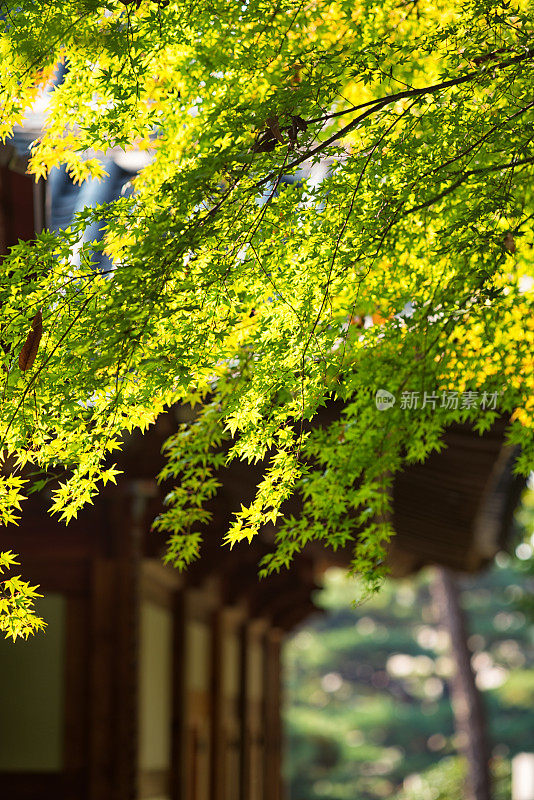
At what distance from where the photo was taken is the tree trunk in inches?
914

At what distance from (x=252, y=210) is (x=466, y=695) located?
24020 millimetres

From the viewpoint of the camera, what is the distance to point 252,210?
9.55ft

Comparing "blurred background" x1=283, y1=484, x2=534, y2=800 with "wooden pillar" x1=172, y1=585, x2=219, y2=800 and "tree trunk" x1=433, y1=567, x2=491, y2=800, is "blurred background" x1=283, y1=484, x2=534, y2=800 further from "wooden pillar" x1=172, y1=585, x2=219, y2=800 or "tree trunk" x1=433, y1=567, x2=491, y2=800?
"wooden pillar" x1=172, y1=585, x2=219, y2=800

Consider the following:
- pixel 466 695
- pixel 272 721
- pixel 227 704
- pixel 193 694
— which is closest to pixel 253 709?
pixel 272 721

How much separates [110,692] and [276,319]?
3.89 metres

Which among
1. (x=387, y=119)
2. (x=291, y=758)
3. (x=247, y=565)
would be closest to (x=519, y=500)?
(x=247, y=565)

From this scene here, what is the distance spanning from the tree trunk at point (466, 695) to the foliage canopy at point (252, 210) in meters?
20.3

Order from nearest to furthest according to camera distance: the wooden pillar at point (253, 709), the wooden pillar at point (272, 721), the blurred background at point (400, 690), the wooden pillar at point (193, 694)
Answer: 1. the wooden pillar at point (193, 694)
2. the wooden pillar at point (253, 709)
3. the wooden pillar at point (272, 721)
4. the blurred background at point (400, 690)

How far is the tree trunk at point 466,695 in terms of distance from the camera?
914 inches

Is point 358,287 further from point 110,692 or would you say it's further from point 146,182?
point 110,692

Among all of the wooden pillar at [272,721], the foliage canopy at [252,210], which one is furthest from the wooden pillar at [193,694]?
the foliage canopy at [252,210]

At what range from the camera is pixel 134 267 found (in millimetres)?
2688

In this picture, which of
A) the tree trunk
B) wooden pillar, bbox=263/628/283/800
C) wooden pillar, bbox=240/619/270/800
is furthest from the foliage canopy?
the tree trunk

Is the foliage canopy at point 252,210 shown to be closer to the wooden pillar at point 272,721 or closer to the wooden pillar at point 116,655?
the wooden pillar at point 116,655
